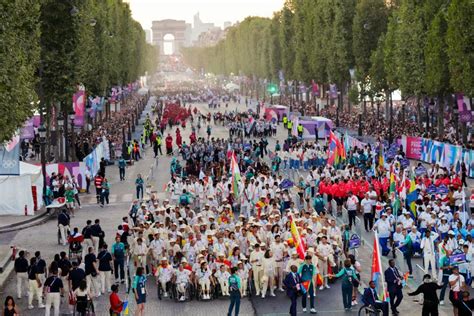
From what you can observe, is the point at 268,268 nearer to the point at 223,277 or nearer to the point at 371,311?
the point at 223,277

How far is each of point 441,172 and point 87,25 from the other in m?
23.4

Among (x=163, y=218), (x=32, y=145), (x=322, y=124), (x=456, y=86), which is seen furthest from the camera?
(x=322, y=124)

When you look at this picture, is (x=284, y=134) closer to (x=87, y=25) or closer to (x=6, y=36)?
(x=87, y=25)

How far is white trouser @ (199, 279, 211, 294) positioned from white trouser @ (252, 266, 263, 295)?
1239mm

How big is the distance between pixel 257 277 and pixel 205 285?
140cm

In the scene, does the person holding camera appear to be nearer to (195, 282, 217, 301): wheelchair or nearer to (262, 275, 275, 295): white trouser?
(262, 275, 275, 295): white trouser

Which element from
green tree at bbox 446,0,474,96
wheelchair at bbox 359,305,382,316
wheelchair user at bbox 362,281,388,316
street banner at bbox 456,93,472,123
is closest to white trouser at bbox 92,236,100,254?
wheelchair at bbox 359,305,382,316

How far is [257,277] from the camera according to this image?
24406 millimetres

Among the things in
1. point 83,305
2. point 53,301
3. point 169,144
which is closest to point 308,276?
point 83,305

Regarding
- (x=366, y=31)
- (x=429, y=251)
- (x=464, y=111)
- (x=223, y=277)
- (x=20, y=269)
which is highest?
(x=366, y=31)

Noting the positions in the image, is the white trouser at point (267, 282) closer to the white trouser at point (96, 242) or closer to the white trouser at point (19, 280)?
the white trouser at point (19, 280)

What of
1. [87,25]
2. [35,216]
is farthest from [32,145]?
[35,216]

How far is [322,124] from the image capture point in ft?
218

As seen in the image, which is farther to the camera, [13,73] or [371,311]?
[13,73]
